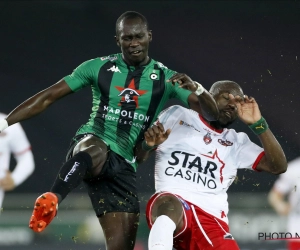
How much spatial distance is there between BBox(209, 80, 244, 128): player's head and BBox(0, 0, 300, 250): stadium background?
154 cm

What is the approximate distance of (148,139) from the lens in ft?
15.1

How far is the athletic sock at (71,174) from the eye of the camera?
423 cm

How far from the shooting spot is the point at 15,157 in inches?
257

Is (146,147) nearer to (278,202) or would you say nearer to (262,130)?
(262,130)

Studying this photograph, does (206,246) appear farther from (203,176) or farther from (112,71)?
(112,71)

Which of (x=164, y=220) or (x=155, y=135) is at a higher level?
(x=155, y=135)

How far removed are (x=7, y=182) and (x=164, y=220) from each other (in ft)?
8.19

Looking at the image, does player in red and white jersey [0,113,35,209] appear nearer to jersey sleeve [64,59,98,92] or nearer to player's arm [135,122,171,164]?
jersey sleeve [64,59,98,92]

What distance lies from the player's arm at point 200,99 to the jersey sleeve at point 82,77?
0.69 m

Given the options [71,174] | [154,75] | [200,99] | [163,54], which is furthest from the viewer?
[163,54]

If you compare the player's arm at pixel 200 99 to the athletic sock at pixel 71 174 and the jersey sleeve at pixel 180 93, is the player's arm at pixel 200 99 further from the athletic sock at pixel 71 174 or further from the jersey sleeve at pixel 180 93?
the athletic sock at pixel 71 174

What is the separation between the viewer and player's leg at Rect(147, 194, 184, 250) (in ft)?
14.2

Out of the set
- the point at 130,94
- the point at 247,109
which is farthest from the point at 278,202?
the point at 130,94

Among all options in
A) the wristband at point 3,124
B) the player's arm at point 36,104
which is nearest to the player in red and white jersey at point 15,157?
the player's arm at point 36,104
